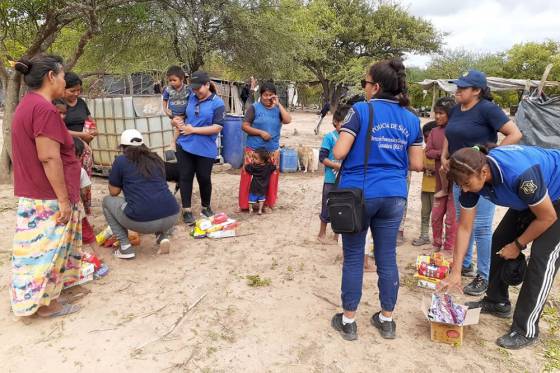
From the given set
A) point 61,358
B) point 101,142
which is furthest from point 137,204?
point 101,142

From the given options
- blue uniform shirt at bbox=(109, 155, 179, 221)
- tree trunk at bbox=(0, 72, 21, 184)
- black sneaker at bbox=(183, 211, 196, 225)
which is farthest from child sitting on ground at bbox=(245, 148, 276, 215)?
tree trunk at bbox=(0, 72, 21, 184)

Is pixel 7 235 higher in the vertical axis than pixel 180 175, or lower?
lower

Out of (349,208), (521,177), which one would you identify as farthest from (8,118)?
(521,177)

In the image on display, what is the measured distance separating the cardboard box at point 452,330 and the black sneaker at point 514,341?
7.8 inches

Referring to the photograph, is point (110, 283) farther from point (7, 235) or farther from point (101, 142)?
point (101, 142)

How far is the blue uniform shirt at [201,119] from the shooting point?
4.73 m

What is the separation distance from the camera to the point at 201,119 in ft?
15.6

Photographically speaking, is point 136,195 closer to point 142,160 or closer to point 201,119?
point 142,160

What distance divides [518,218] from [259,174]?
320 cm

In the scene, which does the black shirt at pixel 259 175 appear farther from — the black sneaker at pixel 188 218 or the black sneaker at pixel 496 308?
the black sneaker at pixel 496 308

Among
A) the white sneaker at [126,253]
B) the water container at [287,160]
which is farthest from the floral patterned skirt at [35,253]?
the water container at [287,160]

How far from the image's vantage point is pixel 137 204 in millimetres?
3689

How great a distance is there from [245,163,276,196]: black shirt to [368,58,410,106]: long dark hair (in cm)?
293

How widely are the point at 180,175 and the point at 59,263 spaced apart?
2.18m
